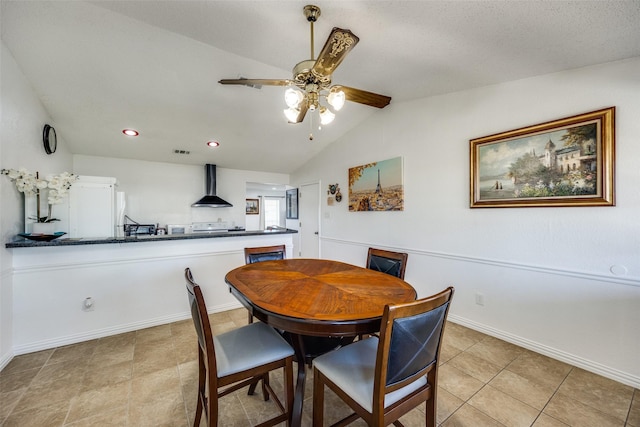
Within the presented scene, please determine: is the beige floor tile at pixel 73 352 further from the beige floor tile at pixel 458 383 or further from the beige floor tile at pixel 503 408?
the beige floor tile at pixel 503 408

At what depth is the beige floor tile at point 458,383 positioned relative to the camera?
5.60 feet

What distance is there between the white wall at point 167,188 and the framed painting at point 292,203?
963 mm

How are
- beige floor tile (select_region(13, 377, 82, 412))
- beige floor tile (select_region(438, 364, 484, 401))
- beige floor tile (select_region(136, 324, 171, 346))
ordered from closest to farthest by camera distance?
beige floor tile (select_region(13, 377, 82, 412)), beige floor tile (select_region(438, 364, 484, 401)), beige floor tile (select_region(136, 324, 171, 346))

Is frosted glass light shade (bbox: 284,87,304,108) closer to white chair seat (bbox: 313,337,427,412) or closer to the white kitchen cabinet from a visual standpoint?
white chair seat (bbox: 313,337,427,412)

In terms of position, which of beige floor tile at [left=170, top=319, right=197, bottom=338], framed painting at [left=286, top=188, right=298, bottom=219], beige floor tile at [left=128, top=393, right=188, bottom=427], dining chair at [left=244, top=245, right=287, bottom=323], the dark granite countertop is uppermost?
framed painting at [left=286, top=188, right=298, bottom=219]

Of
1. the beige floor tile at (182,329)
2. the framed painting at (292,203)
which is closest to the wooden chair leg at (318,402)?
the beige floor tile at (182,329)

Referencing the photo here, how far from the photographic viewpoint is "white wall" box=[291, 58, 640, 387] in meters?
1.81

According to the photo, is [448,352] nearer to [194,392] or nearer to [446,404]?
[446,404]

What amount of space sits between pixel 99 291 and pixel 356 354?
2569 millimetres

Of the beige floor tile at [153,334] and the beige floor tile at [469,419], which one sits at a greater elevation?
the beige floor tile at [153,334]

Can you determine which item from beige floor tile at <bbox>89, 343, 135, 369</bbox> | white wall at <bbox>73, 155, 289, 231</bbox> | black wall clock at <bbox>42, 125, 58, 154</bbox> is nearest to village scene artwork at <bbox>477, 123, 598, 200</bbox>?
beige floor tile at <bbox>89, 343, 135, 369</bbox>

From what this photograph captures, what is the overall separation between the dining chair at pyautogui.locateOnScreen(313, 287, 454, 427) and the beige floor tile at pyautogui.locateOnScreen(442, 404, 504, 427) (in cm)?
43

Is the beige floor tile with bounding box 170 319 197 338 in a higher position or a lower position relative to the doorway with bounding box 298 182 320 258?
lower

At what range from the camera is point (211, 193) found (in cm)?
487
